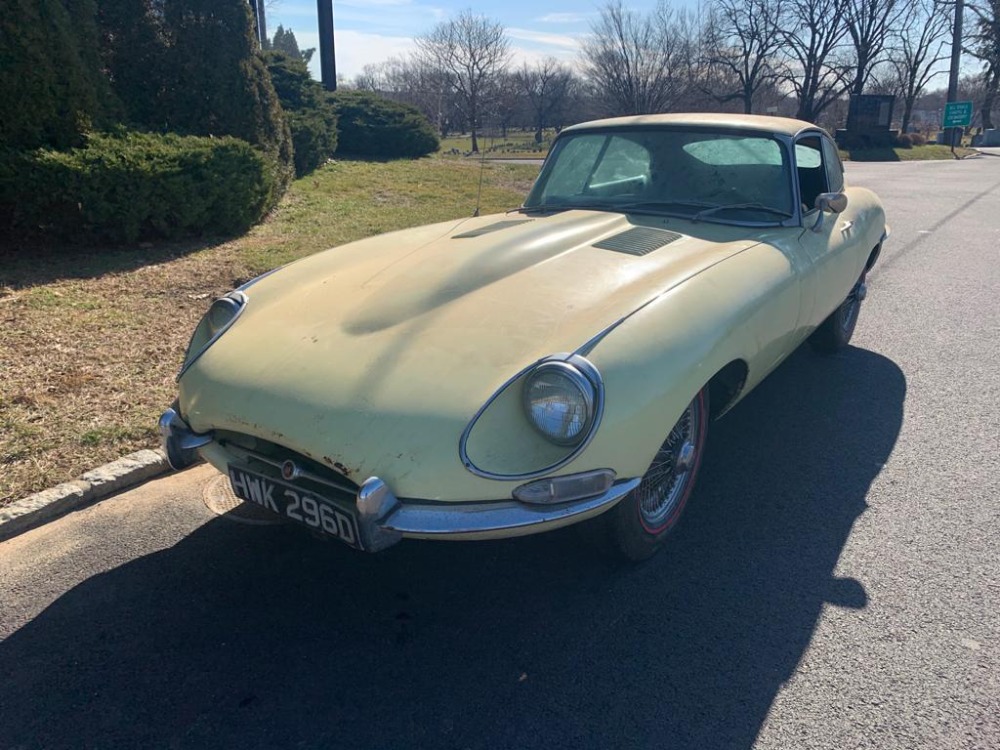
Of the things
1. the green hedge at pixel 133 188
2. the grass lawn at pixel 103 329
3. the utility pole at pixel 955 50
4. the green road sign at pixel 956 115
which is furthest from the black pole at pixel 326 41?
the green road sign at pixel 956 115

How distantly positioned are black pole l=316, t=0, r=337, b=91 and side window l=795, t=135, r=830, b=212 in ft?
45.4

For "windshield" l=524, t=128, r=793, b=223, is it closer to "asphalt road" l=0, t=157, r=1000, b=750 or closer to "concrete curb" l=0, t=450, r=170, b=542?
"asphalt road" l=0, t=157, r=1000, b=750

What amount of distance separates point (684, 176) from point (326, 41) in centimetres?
1448

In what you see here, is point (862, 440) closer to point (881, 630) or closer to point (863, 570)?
point (863, 570)

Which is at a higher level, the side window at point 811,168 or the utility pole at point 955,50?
the utility pole at point 955,50

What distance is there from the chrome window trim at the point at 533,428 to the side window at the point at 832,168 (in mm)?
3298

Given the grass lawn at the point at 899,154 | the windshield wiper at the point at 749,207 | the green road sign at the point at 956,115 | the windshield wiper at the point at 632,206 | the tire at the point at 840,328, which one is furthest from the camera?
the green road sign at the point at 956,115

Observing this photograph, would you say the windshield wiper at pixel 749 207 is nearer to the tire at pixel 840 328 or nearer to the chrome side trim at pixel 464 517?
the tire at pixel 840 328

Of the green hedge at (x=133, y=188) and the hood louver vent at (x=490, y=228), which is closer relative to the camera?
the hood louver vent at (x=490, y=228)

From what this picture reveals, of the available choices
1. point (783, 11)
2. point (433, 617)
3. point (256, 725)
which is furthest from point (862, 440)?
point (783, 11)

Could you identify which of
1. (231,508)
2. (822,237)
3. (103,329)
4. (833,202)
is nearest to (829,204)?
(833,202)

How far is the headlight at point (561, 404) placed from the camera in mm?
2285

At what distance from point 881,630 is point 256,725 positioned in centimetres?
201

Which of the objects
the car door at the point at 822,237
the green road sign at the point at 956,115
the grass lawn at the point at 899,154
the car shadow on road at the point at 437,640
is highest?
the green road sign at the point at 956,115
